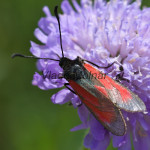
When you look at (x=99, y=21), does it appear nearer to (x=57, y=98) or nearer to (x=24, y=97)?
(x=57, y=98)

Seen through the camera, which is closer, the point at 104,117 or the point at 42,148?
the point at 104,117

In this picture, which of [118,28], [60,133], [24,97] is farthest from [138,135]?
[24,97]

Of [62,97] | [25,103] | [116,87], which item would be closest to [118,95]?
[116,87]

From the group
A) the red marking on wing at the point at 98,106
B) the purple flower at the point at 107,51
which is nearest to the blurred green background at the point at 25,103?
the purple flower at the point at 107,51

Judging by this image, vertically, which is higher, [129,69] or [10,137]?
[129,69]

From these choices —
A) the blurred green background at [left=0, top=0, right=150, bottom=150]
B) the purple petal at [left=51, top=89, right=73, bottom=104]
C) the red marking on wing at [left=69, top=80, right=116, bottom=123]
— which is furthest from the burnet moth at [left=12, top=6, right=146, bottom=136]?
the blurred green background at [left=0, top=0, right=150, bottom=150]

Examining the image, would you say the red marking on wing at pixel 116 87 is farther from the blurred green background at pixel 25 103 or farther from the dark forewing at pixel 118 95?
the blurred green background at pixel 25 103

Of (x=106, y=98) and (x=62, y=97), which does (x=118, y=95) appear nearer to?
(x=106, y=98)

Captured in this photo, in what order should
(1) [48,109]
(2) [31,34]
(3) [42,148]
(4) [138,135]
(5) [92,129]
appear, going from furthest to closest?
(2) [31,34], (1) [48,109], (3) [42,148], (4) [138,135], (5) [92,129]

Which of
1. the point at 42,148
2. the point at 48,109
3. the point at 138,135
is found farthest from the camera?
the point at 48,109
